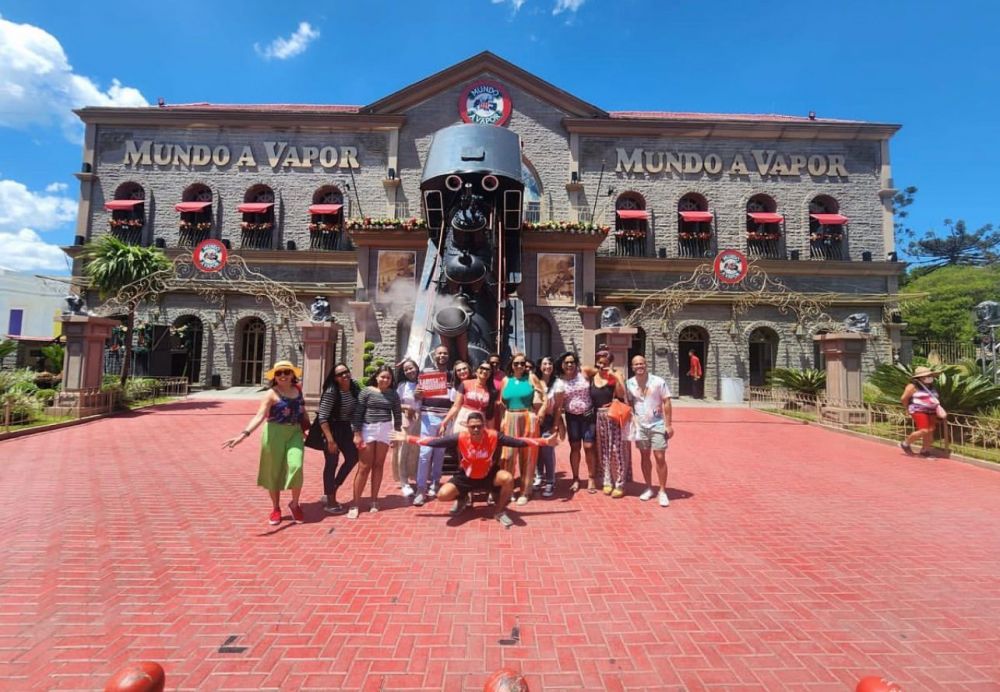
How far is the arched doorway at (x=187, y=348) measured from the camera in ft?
61.2

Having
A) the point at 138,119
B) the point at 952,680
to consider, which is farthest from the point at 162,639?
the point at 138,119

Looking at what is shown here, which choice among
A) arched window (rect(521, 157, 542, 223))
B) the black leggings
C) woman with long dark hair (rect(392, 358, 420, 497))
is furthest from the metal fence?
arched window (rect(521, 157, 542, 223))

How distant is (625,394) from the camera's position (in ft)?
17.9

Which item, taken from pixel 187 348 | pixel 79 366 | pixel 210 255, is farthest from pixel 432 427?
pixel 187 348

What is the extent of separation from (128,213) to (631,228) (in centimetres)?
2260

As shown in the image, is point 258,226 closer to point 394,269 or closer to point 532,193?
point 394,269

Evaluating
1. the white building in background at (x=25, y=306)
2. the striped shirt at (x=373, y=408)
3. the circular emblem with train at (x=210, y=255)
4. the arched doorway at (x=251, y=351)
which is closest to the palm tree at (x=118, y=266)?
the circular emblem with train at (x=210, y=255)

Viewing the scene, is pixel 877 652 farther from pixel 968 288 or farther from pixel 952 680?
pixel 968 288

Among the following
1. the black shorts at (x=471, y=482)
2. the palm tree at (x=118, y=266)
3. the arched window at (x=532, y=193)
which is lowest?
the black shorts at (x=471, y=482)

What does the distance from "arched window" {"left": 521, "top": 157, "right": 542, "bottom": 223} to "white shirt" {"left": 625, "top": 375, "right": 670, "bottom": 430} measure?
15606 millimetres

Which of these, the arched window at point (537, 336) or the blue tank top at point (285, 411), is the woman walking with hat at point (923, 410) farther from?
the arched window at point (537, 336)

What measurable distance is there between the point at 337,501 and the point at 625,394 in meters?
3.64

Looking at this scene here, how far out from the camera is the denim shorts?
5.44 m

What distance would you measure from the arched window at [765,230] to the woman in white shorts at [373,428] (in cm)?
1913
